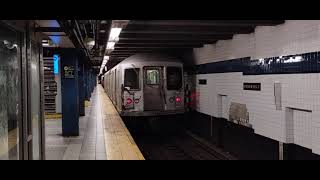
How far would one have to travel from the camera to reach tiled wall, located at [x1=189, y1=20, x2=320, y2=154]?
557 cm

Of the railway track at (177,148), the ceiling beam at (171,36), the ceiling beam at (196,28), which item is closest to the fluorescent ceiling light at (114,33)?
the ceiling beam at (196,28)

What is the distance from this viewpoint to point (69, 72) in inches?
376

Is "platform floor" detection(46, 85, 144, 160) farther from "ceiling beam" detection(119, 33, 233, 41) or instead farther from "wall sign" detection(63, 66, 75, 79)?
"ceiling beam" detection(119, 33, 233, 41)

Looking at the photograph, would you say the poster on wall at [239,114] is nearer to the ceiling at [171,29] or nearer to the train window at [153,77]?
the ceiling at [171,29]

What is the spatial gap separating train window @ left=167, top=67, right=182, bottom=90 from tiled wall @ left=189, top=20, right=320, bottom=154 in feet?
8.61

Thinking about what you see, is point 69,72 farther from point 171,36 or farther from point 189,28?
point 189,28

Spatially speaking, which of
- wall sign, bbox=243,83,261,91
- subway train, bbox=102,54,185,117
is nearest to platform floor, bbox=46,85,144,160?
subway train, bbox=102,54,185,117

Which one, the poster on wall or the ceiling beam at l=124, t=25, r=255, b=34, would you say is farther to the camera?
the poster on wall

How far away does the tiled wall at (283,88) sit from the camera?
18.3ft

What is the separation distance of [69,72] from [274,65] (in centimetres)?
513
